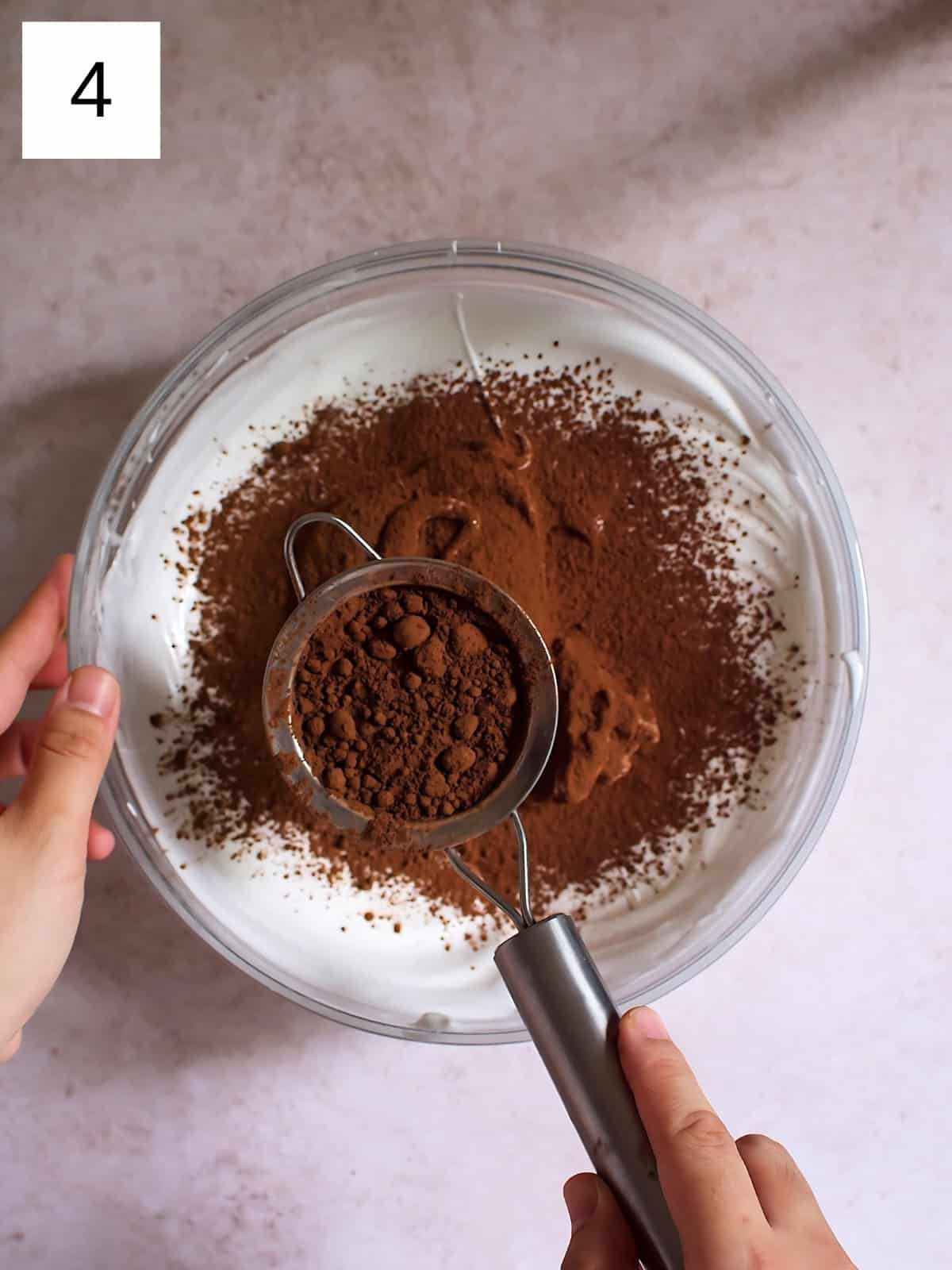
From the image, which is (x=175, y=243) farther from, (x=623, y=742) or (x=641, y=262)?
(x=623, y=742)

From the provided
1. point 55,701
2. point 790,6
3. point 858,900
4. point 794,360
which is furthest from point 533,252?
point 858,900

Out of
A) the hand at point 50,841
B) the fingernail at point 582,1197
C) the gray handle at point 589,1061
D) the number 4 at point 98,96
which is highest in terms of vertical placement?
the number 4 at point 98,96

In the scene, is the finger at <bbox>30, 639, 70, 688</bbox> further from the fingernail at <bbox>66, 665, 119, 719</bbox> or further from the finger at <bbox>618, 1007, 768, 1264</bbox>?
the finger at <bbox>618, 1007, 768, 1264</bbox>

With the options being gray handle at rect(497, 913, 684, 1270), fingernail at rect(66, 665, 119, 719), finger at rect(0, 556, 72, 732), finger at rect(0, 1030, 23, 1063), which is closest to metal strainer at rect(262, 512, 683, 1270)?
gray handle at rect(497, 913, 684, 1270)

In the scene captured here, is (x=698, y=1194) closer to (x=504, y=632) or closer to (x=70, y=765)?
(x=504, y=632)

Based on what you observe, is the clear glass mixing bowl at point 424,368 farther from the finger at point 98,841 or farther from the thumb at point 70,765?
the thumb at point 70,765

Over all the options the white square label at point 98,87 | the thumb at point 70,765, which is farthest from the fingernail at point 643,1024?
the white square label at point 98,87
